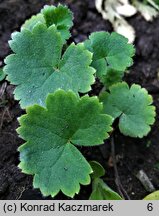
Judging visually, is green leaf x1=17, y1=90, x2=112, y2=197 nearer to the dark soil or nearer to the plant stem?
the dark soil

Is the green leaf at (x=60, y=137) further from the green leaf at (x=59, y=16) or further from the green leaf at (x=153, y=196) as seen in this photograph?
the green leaf at (x=59, y=16)

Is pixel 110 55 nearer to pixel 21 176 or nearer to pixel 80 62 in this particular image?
pixel 80 62

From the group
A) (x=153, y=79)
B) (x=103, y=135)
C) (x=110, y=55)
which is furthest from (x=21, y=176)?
(x=153, y=79)

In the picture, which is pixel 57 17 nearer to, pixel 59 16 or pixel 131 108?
pixel 59 16

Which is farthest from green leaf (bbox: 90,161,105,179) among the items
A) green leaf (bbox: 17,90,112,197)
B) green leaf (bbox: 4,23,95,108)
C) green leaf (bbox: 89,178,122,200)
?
green leaf (bbox: 4,23,95,108)

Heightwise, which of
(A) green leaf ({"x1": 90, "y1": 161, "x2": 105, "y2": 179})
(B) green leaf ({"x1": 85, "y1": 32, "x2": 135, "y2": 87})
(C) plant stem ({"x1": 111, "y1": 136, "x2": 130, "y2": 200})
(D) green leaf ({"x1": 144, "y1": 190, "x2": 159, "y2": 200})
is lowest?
(D) green leaf ({"x1": 144, "y1": 190, "x2": 159, "y2": 200})

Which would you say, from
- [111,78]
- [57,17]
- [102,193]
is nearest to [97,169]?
[102,193]
